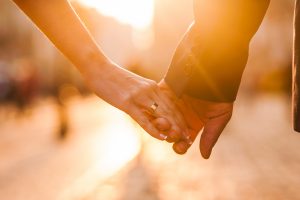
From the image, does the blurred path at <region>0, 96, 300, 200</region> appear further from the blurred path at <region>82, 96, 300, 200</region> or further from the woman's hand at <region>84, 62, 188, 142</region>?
the woman's hand at <region>84, 62, 188, 142</region>

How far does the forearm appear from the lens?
7.47 feet

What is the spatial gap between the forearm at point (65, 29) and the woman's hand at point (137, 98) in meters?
0.06

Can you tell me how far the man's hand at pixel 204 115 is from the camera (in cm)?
258

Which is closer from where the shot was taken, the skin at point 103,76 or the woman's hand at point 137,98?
the skin at point 103,76

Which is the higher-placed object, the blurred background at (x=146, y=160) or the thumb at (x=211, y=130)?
the thumb at (x=211, y=130)

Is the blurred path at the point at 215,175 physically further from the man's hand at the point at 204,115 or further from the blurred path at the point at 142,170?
the man's hand at the point at 204,115

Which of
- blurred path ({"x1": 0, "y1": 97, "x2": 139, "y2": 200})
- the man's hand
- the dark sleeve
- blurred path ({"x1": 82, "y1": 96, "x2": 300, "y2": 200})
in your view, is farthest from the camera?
blurred path ({"x1": 0, "y1": 97, "x2": 139, "y2": 200})

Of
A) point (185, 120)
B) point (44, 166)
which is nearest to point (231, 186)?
point (44, 166)

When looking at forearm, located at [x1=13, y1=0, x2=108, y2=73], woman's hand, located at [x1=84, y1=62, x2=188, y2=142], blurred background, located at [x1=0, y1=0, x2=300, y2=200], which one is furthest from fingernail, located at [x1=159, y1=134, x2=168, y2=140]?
blurred background, located at [x1=0, y1=0, x2=300, y2=200]

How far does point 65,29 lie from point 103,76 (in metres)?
0.23

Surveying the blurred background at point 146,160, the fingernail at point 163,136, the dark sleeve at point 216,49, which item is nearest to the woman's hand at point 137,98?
the fingernail at point 163,136

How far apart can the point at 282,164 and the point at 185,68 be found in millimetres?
5497

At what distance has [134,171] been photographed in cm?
733

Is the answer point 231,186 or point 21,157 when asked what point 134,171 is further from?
point 21,157
